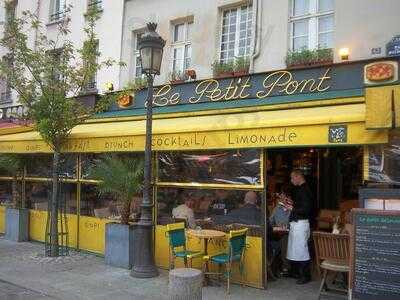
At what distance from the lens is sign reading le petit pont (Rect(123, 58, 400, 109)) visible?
9.28 m

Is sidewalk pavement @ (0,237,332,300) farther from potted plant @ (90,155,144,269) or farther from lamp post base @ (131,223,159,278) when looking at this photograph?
potted plant @ (90,155,144,269)

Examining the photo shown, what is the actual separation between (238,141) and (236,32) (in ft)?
12.8

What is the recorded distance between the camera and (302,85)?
A: 9.77m

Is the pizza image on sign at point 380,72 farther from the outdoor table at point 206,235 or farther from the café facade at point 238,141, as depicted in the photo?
the outdoor table at point 206,235

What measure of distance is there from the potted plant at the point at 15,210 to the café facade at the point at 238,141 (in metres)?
0.18

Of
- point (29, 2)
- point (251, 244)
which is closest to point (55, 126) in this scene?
point (251, 244)

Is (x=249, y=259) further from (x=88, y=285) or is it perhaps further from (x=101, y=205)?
(x=101, y=205)

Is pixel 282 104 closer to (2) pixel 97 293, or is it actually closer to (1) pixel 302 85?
(1) pixel 302 85

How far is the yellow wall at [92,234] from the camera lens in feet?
37.7

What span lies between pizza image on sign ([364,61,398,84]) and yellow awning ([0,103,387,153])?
626mm

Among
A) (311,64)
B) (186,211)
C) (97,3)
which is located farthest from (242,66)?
(97,3)

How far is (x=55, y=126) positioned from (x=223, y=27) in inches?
176

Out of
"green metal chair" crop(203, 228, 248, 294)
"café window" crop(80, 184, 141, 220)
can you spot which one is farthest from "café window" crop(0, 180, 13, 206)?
"green metal chair" crop(203, 228, 248, 294)

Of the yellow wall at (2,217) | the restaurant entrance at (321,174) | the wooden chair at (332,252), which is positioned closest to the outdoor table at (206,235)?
the wooden chair at (332,252)
